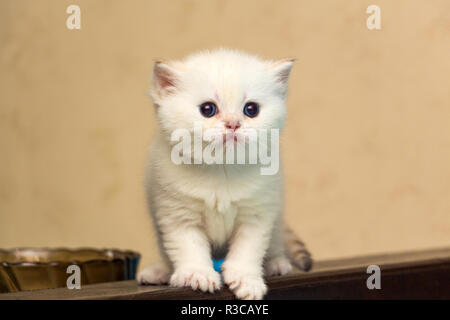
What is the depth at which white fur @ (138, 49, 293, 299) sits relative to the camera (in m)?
1.10

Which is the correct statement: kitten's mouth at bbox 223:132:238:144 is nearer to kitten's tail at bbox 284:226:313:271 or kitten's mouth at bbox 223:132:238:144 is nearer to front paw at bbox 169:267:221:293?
front paw at bbox 169:267:221:293

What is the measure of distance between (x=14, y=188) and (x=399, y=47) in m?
1.93

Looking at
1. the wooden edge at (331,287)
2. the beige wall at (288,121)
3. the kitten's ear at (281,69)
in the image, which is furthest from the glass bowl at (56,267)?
the beige wall at (288,121)

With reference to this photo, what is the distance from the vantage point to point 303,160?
8.54 feet

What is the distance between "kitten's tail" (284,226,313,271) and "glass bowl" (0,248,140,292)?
0.41 metres

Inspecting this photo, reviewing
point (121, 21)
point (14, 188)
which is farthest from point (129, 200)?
point (121, 21)

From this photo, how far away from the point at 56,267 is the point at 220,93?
56 centimetres

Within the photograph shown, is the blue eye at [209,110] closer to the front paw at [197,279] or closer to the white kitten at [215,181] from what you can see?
the white kitten at [215,181]

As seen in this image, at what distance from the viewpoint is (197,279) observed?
1.07m

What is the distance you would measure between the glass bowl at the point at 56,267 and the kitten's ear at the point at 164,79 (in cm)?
44

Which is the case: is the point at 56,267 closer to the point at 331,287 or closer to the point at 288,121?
the point at 331,287

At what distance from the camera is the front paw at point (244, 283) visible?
107cm

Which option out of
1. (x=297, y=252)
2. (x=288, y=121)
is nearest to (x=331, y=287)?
(x=297, y=252)

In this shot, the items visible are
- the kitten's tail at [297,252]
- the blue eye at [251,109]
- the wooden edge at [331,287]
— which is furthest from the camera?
the kitten's tail at [297,252]
